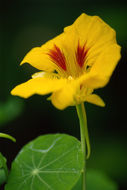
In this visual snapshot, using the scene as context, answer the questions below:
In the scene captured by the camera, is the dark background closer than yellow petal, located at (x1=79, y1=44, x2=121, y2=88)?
No

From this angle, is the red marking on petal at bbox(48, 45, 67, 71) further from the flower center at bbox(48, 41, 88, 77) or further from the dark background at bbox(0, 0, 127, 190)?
the dark background at bbox(0, 0, 127, 190)

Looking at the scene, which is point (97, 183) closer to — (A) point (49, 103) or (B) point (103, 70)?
(B) point (103, 70)

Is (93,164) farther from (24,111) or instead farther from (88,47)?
(88,47)

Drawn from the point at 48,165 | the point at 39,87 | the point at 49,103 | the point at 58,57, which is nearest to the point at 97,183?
the point at 48,165

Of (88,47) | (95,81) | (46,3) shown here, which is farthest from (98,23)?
(46,3)

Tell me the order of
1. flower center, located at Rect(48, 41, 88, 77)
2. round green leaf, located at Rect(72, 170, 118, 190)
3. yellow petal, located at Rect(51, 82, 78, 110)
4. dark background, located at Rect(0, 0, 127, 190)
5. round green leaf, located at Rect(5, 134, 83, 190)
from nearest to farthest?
yellow petal, located at Rect(51, 82, 78, 110) → round green leaf, located at Rect(5, 134, 83, 190) → flower center, located at Rect(48, 41, 88, 77) → round green leaf, located at Rect(72, 170, 118, 190) → dark background, located at Rect(0, 0, 127, 190)

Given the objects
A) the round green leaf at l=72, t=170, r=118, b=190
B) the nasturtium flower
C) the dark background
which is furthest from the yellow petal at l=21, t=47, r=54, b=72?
the dark background

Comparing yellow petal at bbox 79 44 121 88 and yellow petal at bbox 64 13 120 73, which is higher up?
yellow petal at bbox 64 13 120 73
